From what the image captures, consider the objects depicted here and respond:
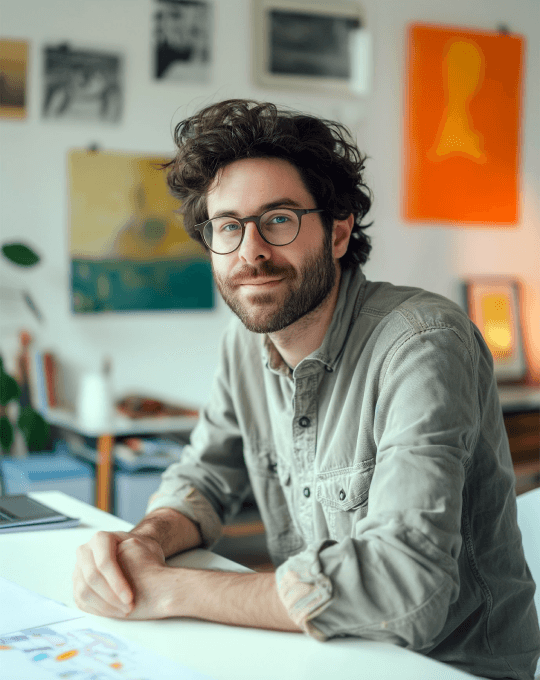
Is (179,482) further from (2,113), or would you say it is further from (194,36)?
(194,36)

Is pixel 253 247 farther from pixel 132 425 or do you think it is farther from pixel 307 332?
pixel 132 425

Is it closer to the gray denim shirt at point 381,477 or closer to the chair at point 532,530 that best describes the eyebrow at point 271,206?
the gray denim shirt at point 381,477

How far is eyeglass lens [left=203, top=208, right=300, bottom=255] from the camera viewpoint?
1.29 metres

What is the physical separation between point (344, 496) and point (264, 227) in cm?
47

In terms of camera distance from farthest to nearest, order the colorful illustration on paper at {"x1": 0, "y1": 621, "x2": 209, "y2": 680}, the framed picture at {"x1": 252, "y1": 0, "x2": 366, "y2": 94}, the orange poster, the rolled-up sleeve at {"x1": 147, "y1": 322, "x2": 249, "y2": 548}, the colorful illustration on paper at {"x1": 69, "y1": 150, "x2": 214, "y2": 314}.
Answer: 1. the orange poster
2. the framed picture at {"x1": 252, "y1": 0, "x2": 366, "y2": 94}
3. the colorful illustration on paper at {"x1": 69, "y1": 150, "x2": 214, "y2": 314}
4. the rolled-up sleeve at {"x1": 147, "y1": 322, "x2": 249, "y2": 548}
5. the colorful illustration on paper at {"x1": 0, "y1": 621, "x2": 209, "y2": 680}

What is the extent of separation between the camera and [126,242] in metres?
3.03

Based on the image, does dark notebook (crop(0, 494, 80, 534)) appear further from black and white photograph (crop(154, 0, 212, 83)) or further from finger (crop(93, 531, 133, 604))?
black and white photograph (crop(154, 0, 212, 83))

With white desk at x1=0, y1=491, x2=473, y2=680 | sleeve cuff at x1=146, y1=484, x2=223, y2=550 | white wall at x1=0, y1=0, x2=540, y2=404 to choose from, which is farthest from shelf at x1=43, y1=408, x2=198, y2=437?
white desk at x1=0, y1=491, x2=473, y2=680

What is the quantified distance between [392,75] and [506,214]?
3.03 ft

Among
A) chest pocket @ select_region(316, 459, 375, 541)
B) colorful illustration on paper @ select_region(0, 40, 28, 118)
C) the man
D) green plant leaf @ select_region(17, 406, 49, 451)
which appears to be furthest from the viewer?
colorful illustration on paper @ select_region(0, 40, 28, 118)

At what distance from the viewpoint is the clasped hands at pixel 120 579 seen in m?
0.94

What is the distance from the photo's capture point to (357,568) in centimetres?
87

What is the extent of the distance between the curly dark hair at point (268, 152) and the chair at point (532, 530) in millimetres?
545

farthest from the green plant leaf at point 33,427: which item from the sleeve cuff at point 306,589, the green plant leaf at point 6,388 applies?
the sleeve cuff at point 306,589
